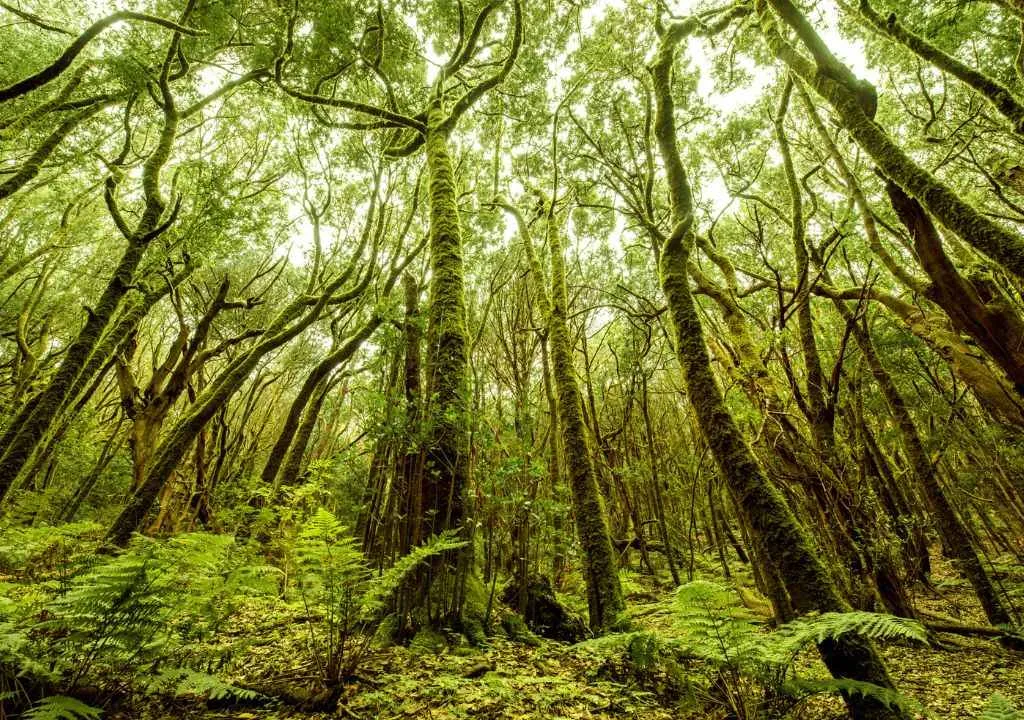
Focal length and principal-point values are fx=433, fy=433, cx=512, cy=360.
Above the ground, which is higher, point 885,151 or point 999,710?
point 885,151

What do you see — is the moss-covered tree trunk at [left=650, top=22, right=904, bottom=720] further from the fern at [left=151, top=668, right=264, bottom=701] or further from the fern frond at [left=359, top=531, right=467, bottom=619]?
the fern at [left=151, top=668, right=264, bottom=701]

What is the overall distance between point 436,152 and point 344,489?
1128 centimetres

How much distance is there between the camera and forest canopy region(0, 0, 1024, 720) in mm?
2781

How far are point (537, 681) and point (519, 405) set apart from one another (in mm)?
3818

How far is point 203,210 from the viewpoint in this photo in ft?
20.9

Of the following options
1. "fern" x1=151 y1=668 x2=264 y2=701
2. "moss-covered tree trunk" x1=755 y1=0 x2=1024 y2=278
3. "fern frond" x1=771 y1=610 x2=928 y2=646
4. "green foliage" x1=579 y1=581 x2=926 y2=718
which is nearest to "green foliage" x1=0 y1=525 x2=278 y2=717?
"fern" x1=151 y1=668 x2=264 y2=701

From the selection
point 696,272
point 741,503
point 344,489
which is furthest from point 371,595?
point 344,489

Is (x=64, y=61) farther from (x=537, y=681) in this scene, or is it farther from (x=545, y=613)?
(x=545, y=613)

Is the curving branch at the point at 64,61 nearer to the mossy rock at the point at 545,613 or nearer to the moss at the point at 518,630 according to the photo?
the moss at the point at 518,630

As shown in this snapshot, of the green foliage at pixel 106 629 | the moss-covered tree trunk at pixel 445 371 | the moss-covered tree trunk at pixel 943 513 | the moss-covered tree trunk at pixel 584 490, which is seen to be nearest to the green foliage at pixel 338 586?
the green foliage at pixel 106 629

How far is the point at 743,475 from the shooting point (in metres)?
2.96

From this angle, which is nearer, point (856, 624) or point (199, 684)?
point (856, 624)

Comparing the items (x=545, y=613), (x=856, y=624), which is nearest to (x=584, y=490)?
(x=545, y=613)

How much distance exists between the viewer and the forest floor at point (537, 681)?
2.68m
